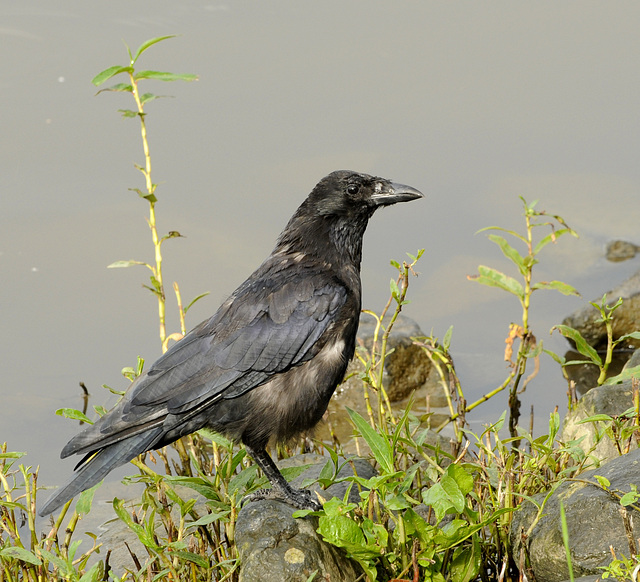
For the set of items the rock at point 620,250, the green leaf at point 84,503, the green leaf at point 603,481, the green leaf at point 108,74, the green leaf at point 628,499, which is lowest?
the green leaf at point 84,503

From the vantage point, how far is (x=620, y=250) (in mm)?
8711

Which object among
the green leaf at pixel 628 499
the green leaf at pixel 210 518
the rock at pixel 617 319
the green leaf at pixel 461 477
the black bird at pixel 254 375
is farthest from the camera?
the rock at pixel 617 319

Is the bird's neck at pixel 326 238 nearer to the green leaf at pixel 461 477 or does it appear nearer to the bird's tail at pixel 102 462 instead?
the bird's tail at pixel 102 462

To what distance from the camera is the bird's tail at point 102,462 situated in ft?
13.2

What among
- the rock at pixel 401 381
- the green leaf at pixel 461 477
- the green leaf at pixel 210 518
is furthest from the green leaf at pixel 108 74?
the rock at pixel 401 381

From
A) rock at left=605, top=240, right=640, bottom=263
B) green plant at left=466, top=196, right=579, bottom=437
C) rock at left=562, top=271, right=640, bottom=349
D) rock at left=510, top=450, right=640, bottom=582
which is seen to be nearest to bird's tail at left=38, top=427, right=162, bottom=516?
rock at left=510, top=450, right=640, bottom=582

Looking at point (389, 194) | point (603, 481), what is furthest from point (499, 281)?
point (603, 481)

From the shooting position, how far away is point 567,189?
29.5ft

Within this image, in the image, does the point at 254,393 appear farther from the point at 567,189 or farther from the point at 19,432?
the point at 567,189

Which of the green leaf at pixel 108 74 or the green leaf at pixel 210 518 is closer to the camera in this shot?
the green leaf at pixel 210 518

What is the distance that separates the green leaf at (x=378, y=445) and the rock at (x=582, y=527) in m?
0.68

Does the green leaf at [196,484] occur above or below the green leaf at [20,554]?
above

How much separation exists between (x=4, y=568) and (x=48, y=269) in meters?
4.51

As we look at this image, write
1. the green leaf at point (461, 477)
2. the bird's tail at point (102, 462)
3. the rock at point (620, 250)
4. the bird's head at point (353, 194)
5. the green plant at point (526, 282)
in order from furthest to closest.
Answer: the rock at point (620, 250) < the green plant at point (526, 282) < the bird's head at point (353, 194) < the bird's tail at point (102, 462) < the green leaf at point (461, 477)
